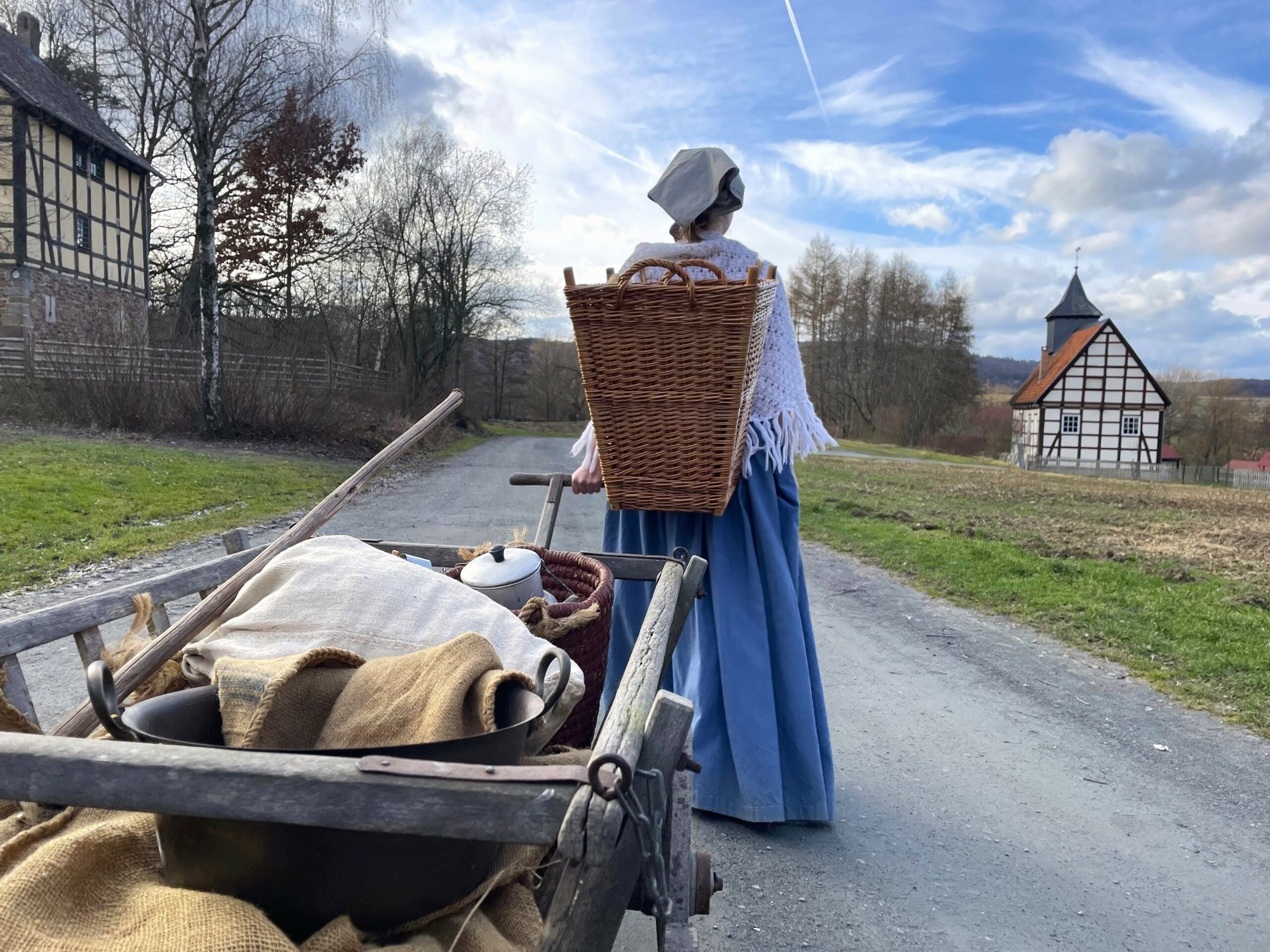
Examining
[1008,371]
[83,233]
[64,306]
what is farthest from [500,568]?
[1008,371]

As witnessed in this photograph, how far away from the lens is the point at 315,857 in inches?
46.6

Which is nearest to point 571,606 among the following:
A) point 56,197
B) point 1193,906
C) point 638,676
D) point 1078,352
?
point 638,676

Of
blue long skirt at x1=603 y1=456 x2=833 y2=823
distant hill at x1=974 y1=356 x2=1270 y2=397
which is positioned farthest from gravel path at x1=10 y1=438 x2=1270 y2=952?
distant hill at x1=974 y1=356 x2=1270 y2=397

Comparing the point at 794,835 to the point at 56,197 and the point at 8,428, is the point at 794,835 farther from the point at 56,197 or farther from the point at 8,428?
the point at 56,197

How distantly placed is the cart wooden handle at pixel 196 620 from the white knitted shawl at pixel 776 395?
0.91 m

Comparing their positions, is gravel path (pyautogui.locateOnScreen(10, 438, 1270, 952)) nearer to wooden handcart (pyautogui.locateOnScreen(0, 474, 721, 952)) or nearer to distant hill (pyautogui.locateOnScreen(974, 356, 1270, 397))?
wooden handcart (pyautogui.locateOnScreen(0, 474, 721, 952))

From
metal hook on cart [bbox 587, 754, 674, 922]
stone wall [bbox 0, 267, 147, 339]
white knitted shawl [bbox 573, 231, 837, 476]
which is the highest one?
stone wall [bbox 0, 267, 147, 339]

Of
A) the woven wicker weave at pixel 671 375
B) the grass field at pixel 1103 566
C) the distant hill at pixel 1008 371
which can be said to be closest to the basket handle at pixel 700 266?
the woven wicker weave at pixel 671 375

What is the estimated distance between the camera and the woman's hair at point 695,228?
288 cm

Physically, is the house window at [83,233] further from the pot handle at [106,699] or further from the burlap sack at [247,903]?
the pot handle at [106,699]

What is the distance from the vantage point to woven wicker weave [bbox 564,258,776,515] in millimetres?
2418

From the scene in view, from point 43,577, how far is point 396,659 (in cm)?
634

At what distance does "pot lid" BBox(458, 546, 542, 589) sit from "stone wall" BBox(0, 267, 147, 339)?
20.8 metres

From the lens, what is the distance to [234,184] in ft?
98.6
